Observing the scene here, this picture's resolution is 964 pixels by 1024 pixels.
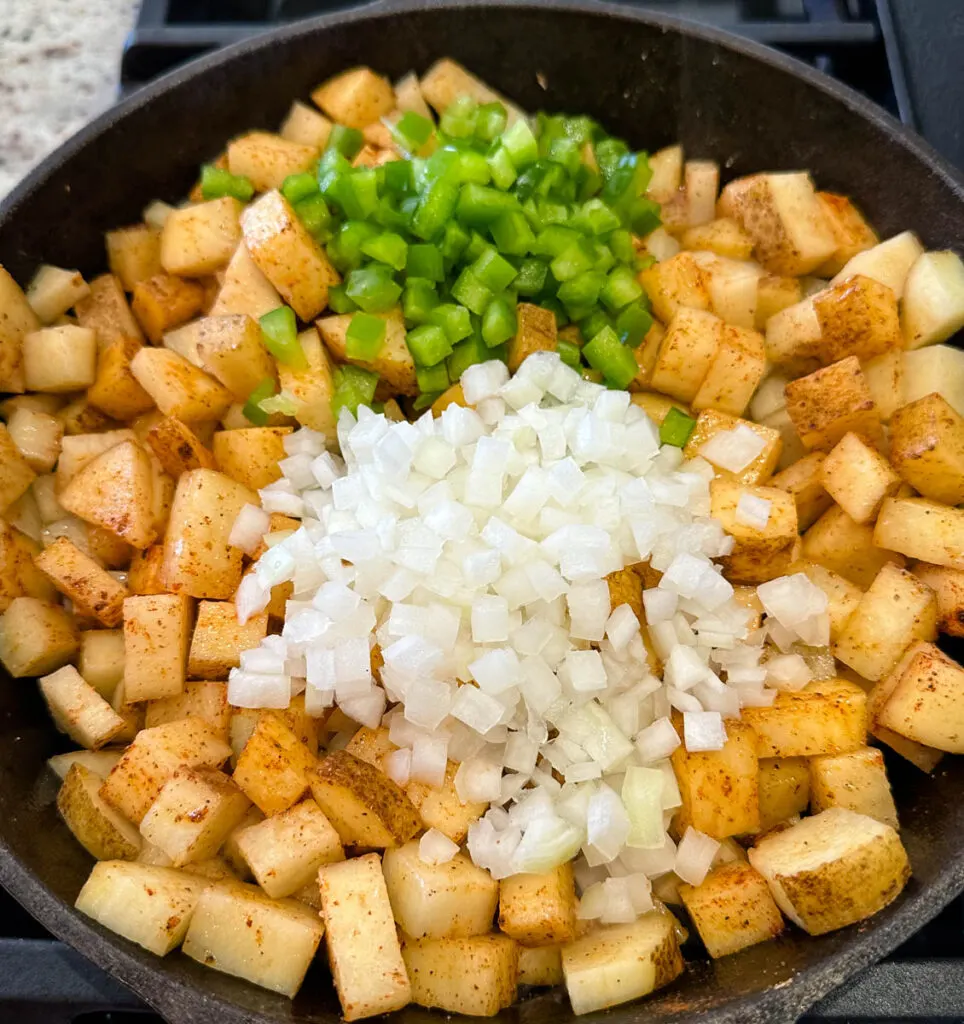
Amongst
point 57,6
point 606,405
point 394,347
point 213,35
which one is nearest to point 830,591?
point 606,405

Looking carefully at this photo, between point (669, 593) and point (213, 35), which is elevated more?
point (213, 35)

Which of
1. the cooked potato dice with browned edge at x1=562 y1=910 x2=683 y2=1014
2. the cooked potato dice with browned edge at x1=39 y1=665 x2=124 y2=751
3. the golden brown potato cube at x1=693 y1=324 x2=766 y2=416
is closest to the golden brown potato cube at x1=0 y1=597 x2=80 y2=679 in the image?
the cooked potato dice with browned edge at x1=39 y1=665 x2=124 y2=751

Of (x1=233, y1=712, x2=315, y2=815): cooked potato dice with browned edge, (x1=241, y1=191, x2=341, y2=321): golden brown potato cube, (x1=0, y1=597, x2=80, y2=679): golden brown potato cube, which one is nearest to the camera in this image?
(x1=233, y1=712, x2=315, y2=815): cooked potato dice with browned edge

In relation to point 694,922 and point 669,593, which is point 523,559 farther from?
point 694,922

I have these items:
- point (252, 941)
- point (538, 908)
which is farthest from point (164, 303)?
point (538, 908)

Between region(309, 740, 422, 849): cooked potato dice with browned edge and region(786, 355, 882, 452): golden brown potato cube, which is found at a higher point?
region(786, 355, 882, 452): golden brown potato cube

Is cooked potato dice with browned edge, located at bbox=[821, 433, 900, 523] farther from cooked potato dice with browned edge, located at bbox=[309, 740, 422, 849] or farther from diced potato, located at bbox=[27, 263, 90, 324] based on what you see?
diced potato, located at bbox=[27, 263, 90, 324]

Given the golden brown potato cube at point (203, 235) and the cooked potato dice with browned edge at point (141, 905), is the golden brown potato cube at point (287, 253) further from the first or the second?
the cooked potato dice with browned edge at point (141, 905)
